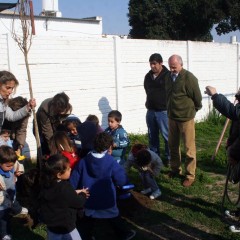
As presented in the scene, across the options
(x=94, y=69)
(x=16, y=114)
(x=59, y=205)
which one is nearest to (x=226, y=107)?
(x=59, y=205)

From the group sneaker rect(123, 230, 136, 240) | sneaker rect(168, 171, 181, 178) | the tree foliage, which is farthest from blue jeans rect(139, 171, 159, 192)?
the tree foliage

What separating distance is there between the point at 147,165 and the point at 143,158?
14 cm

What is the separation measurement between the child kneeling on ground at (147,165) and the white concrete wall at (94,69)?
2804 mm

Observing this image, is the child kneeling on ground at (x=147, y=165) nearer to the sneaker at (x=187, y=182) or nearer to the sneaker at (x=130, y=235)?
the sneaker at (x=187, y=182)

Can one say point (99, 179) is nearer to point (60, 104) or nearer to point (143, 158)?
point (143, 158)

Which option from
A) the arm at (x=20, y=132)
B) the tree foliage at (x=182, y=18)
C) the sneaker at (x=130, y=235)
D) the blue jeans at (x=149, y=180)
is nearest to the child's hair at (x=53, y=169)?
the sneaker at (x=130, y=235)

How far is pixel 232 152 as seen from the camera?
168 inches

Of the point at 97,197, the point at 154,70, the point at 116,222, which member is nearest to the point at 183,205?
the point at 116,222

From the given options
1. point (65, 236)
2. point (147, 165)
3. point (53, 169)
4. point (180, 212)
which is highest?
point (53, 169)

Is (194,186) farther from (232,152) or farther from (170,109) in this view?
(232,152)

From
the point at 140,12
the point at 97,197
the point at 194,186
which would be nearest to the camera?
the point at 97,197

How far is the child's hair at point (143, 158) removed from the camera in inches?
211

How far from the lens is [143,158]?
5348 millimetres

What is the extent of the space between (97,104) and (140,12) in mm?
26618
